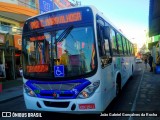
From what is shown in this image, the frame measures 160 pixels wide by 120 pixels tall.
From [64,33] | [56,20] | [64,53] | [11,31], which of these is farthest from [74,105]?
[11,31]

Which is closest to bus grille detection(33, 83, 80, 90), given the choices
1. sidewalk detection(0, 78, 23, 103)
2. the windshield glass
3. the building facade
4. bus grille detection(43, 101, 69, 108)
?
the windshield glass

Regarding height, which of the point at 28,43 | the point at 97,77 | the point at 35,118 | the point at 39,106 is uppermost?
the point at 28,43

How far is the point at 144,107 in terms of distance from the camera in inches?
311

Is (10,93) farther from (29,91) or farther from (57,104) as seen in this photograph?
(57,104)

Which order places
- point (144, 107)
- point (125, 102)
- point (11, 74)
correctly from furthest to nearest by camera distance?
point (11, 74), point (125, 102), point (144, 107)

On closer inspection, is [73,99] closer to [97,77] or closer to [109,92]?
[97,77]

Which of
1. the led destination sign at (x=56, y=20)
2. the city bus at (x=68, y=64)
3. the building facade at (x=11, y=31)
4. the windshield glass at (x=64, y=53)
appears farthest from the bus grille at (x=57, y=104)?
the building facade at (x=11, y=31)

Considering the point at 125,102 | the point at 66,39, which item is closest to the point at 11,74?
the point at 125,102

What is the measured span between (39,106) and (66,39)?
6.19 ft

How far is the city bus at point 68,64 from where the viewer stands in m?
5.93

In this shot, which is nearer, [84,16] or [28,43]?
[84,16]

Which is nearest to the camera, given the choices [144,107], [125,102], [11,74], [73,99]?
[73,99]

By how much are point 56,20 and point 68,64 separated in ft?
4.31

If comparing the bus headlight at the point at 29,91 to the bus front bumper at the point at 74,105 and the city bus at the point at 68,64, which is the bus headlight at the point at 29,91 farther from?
the bus front bumper at the point at 74,105
